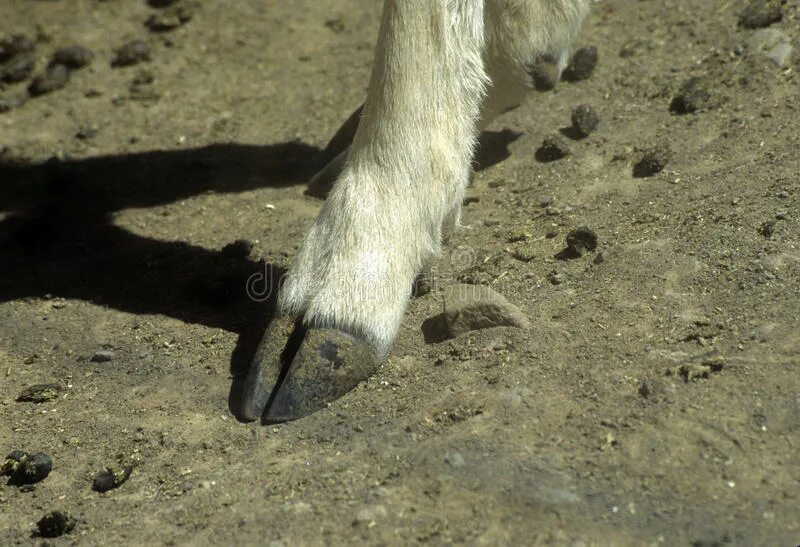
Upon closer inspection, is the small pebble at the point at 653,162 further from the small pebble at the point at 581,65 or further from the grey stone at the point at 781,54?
the small pebble at the point at 581,65

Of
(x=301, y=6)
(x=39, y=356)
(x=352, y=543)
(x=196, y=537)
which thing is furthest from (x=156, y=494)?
(x=301, y=6)

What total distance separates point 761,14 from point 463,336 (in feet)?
7.48

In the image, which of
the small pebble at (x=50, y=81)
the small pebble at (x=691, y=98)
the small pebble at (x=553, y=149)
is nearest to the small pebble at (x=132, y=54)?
the small pebble at (x=50, y=81)

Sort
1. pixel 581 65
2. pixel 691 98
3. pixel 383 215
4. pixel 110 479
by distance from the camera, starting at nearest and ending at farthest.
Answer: pixel 110 479 < pixel 383 215 < pixel 691 98 < pixel 581 65

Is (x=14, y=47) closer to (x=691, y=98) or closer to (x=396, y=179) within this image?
(x=396, y=179)

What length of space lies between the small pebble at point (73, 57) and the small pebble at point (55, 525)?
3435 mm

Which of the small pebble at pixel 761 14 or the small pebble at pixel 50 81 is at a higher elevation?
the small pebble at pixel 761 14

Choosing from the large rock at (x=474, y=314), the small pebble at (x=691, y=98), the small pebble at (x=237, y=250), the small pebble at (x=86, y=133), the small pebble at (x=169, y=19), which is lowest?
the small pebble at (x=86, y=133)

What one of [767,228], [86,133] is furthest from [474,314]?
[86,133]

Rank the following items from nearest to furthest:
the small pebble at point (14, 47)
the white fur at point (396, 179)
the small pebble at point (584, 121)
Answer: the white fur at point (396, 179) → the small pebble at point (584, 121) → the small pebble at point (14, 47)

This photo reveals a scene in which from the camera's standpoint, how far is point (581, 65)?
4.31 m

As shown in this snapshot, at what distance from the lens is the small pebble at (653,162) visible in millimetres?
3459

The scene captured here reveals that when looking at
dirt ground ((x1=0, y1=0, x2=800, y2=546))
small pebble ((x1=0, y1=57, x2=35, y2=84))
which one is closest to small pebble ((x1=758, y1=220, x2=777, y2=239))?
dirt ground ((x1=0, y1=0, x2=800, y2=546))

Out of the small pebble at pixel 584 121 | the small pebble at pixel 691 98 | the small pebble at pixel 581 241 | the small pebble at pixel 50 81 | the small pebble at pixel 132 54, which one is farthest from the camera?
the small pebble at pixel 132 54
